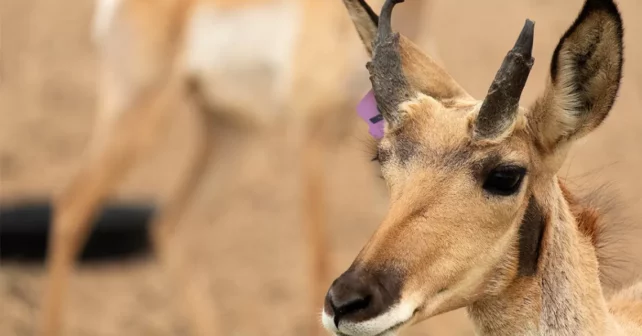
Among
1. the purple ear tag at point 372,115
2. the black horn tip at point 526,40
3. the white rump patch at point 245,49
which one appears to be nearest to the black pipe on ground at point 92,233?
the white rump patch at point 245,49

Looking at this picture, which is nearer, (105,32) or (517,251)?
(517,251)

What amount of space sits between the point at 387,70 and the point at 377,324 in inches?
30.8

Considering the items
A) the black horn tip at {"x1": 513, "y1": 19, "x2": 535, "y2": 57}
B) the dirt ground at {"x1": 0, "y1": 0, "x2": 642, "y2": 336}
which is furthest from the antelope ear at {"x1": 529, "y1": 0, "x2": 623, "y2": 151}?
the dirt ground at {"x1": 0, "y1": 0, "x2": 642, "y2": 336}

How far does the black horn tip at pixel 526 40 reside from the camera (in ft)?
8.82

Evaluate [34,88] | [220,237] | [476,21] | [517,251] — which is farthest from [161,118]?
[476,21]

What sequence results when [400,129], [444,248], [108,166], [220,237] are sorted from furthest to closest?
[220,237] < [108,166] < [400,129] < [444,248]

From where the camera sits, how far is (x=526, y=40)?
106 inches

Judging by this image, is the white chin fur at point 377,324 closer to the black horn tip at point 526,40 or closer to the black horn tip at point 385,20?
the black horn tip at point 526,40

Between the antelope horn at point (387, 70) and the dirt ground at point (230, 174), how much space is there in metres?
2.60

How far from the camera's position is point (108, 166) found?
624 centimetres

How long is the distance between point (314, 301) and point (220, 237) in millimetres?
2151

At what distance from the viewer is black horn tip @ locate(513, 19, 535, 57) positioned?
106 inches

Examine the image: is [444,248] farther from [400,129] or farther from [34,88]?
[34,88]

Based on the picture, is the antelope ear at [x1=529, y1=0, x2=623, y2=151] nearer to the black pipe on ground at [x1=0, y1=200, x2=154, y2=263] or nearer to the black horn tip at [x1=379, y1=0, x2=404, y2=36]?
the black horn tip at [x1=379, y1=0, x2=404, y2=36]
